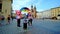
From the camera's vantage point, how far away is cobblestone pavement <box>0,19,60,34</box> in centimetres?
342

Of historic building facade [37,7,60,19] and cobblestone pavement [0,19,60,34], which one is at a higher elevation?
historic building facade [37,7,60,19]

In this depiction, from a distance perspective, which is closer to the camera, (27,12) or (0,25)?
(27,12)

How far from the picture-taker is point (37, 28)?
360cm

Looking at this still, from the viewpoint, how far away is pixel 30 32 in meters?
3.42

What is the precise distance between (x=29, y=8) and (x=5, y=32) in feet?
1.87

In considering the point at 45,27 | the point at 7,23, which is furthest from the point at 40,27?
the point at 7,23

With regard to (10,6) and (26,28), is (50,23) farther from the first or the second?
(10,6)

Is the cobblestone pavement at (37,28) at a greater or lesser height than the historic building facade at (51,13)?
lesser

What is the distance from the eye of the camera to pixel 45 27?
11.8 ft

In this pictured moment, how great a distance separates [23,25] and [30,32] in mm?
202

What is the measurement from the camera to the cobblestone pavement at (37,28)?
11.2 ft

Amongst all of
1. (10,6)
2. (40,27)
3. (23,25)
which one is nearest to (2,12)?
(10,6)

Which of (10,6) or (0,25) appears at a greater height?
(10,6)

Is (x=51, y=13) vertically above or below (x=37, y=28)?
above
